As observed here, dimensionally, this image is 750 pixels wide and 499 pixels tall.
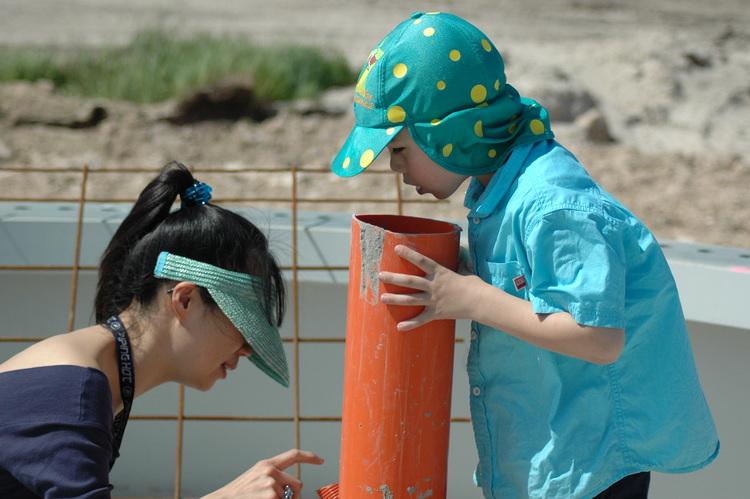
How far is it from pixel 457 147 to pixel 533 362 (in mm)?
412

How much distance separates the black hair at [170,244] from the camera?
172 cm

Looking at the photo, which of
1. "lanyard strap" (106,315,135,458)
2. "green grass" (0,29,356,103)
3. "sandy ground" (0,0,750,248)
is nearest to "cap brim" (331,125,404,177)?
"lanyard strap" (106,315,135,458)

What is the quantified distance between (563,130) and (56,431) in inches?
250

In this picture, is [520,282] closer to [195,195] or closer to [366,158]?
[366,158]

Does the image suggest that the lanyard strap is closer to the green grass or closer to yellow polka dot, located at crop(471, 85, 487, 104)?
yellow polka dot, located at crop(471, 85, 487, 104)

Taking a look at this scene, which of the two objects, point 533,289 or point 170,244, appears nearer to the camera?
point 533,289

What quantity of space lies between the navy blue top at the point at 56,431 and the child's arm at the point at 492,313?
1.71ft

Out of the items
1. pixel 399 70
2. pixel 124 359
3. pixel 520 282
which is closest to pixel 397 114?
pixel 399 70

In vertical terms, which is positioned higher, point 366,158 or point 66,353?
point 366,158

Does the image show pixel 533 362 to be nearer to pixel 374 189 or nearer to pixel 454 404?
pixel 454 404

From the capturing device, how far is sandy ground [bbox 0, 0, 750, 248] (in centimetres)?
635

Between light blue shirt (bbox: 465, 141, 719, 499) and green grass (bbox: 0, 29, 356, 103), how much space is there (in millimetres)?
6797

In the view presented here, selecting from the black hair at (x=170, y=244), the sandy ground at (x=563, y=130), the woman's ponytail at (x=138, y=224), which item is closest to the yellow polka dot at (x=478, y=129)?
the black hair at (x=170, y=244)

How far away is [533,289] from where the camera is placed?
4.79 feet
